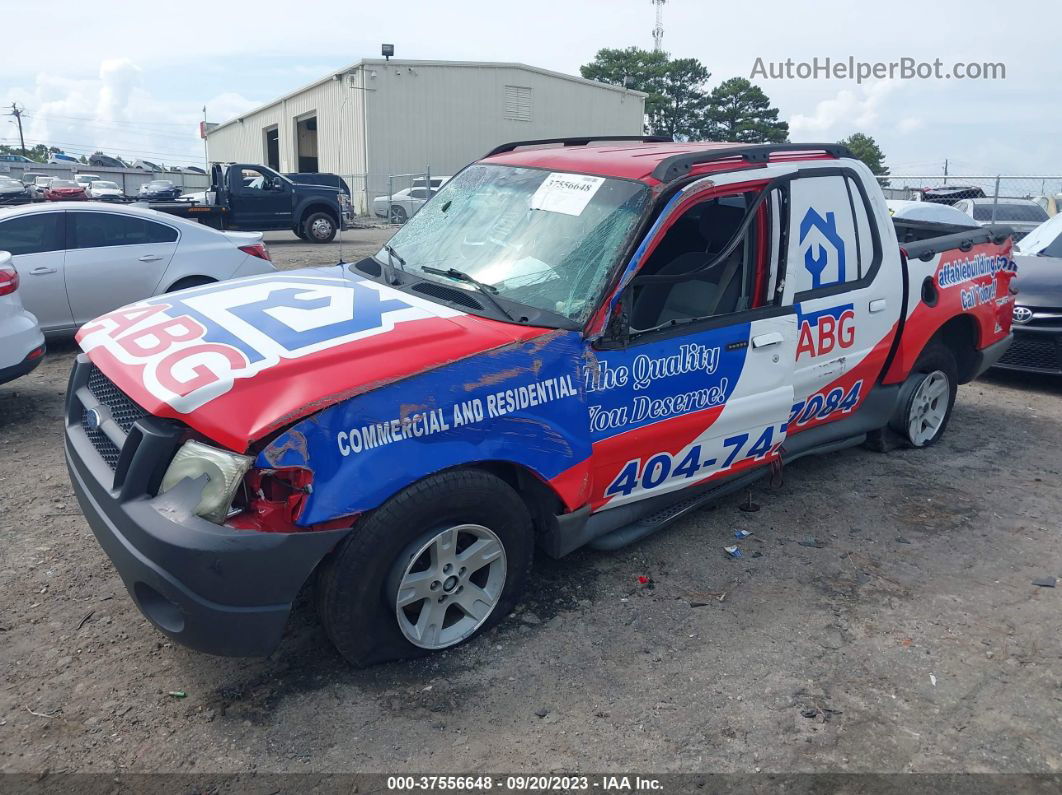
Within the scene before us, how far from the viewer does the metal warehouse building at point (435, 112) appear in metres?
31.7

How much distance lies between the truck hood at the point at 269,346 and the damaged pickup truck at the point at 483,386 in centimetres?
1

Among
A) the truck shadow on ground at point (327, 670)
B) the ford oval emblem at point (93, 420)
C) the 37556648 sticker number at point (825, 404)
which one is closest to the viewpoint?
the truck shadow on ground at point (327, 670)

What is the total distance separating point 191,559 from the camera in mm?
2795

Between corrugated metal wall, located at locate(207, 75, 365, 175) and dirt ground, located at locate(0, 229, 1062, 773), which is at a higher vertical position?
corrugated metal wall, located at locate(207, 75, 365, 175)

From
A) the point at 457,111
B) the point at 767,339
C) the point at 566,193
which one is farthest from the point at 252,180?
the point at 767,339

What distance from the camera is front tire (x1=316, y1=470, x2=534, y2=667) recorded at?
3059mm

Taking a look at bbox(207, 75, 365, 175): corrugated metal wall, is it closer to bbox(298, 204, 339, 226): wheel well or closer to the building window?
the building window

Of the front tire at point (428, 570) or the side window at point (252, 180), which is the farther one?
the side window at point (252, 180)

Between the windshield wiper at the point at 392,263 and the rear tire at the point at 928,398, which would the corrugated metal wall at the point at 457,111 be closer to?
the rear tire at the point at 928,398

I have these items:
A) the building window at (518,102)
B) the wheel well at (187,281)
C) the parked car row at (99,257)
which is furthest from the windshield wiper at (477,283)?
the building window at (518,102)

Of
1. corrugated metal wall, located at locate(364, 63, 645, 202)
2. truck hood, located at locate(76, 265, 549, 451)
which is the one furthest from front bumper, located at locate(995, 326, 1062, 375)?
corrugated metal wall, located at locate(364, 63, 645, 202)

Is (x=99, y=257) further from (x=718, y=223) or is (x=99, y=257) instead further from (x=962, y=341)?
(x=962, y=341)

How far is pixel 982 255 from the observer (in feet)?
19.4

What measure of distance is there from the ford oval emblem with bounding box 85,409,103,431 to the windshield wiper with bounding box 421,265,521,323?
1566 millimetres
